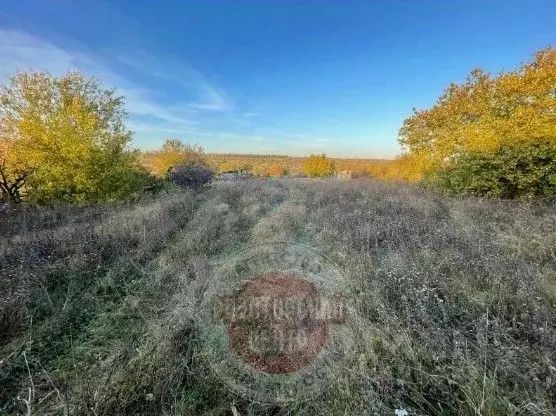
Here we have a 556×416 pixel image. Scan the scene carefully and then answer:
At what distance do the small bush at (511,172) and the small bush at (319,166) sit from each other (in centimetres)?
3870

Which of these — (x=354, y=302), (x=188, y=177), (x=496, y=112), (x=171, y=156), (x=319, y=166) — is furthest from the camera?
(x=319, y=166)

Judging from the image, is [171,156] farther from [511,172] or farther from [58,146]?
[511,172]

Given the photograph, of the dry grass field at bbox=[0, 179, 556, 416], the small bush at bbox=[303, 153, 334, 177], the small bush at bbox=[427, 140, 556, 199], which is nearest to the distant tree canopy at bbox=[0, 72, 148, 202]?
the dry grass field at bbox=[0, 179, 556, 416]

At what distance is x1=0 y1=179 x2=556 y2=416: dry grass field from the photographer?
2266mm

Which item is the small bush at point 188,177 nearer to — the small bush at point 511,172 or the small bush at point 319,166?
the small bush at point 511,172

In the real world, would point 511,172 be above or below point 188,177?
above

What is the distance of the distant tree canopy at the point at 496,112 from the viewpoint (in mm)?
10016

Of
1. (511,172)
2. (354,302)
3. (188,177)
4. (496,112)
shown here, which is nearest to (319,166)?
(188,177)

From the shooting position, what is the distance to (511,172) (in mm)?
10031

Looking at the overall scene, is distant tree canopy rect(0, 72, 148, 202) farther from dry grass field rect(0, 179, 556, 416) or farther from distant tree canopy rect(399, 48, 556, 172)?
distant tree canopy rect(399, 48, 556, 172)

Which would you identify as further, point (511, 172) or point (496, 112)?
point (496, 112)

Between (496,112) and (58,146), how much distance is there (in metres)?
17.4

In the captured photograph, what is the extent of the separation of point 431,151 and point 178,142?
2897 cm

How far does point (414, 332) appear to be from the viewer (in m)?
2.95
